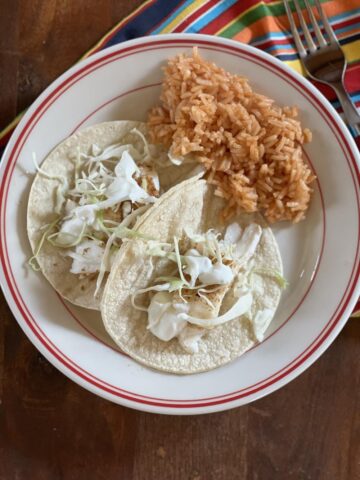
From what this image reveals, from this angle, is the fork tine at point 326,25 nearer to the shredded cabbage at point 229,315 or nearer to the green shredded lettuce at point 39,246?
the shredded cabbage at point 229,315

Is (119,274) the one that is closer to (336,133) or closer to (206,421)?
(206,421)

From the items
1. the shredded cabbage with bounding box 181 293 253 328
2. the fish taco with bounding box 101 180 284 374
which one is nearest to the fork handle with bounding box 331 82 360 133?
the fish taco with bounding box 101 180 284 374

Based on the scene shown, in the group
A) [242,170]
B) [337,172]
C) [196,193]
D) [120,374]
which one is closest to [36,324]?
[120,374]

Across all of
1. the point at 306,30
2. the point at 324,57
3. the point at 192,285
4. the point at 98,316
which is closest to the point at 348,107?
the point at 324,57

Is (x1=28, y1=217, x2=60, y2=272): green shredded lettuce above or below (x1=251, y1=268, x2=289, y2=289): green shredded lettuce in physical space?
above

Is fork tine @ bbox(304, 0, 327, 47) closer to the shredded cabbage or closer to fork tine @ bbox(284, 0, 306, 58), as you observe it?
fork tine @ bbox(284, 0, 306, 58)

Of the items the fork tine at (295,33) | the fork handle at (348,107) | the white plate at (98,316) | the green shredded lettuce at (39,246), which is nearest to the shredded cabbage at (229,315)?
the white plate at (98,316)
